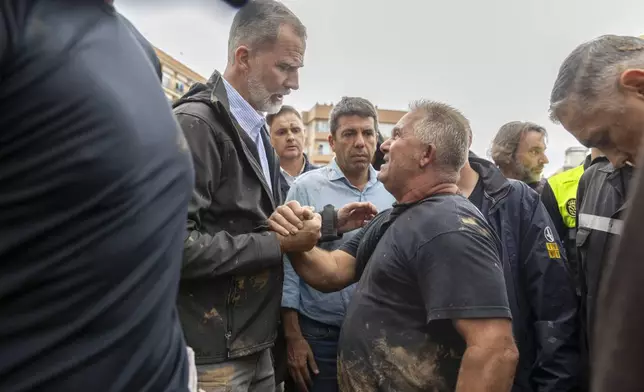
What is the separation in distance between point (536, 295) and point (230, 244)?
170 centimetres

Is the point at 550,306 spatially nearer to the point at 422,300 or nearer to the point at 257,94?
the point at 422,300

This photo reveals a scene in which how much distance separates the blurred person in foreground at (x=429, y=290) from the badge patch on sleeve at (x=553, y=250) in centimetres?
77

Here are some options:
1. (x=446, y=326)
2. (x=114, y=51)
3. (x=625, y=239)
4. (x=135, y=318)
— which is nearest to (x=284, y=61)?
(x=446, y=326)

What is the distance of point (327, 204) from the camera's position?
3.20 m

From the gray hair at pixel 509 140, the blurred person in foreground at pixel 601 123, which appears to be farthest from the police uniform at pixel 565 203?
the gray hair at pixel 509 140

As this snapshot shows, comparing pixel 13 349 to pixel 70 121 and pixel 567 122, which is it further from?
pixel 567 122

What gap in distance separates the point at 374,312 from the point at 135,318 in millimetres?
1347

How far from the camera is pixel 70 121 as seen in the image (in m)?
0.77

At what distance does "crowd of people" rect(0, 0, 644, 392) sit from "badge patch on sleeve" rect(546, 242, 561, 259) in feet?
0.06

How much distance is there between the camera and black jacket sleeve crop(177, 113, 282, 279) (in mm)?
1883

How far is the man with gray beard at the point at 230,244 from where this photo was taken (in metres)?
1.94

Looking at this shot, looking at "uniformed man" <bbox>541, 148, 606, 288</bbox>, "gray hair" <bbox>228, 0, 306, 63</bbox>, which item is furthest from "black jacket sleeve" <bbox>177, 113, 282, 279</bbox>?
"uniformed man" <bbox>541, 148, 606, 288</bbox>

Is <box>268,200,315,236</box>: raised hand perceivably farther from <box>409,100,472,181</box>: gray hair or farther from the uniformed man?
the uniformed man

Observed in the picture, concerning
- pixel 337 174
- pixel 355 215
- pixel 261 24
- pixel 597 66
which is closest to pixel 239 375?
pixel 355 215
